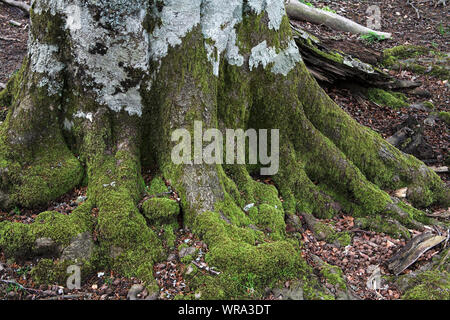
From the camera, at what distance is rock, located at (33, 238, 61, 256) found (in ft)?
13.9

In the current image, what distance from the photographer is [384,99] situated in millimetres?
9773

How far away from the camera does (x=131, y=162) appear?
4.97 metres

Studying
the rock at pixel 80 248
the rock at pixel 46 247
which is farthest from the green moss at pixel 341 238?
the rock at pixel 46 247

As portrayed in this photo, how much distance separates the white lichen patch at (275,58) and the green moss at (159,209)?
241 cm

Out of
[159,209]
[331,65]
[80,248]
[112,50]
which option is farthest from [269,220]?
[331,65]

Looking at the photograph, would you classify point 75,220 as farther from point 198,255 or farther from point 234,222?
point 234,222

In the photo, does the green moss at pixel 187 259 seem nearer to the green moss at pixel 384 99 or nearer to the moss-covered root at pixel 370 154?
the moss-covered root at pixel 370 154

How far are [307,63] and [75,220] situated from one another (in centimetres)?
674

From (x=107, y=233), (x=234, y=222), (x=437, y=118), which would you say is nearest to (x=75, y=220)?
(x=107, y=233)

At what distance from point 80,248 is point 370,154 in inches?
192

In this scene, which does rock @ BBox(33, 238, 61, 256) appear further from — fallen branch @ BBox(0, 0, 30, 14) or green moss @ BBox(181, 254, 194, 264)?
fallen branch @ BBox(0, 0, 30, 14)

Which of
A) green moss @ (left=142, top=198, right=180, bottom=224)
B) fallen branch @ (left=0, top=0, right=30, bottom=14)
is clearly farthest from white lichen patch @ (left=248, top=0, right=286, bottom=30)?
fallen branch @ (left=0, top=0, right=30, bottom=14)

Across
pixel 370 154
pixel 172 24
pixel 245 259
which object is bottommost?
pixel 245 259

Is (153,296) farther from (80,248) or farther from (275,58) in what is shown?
(275,58)
